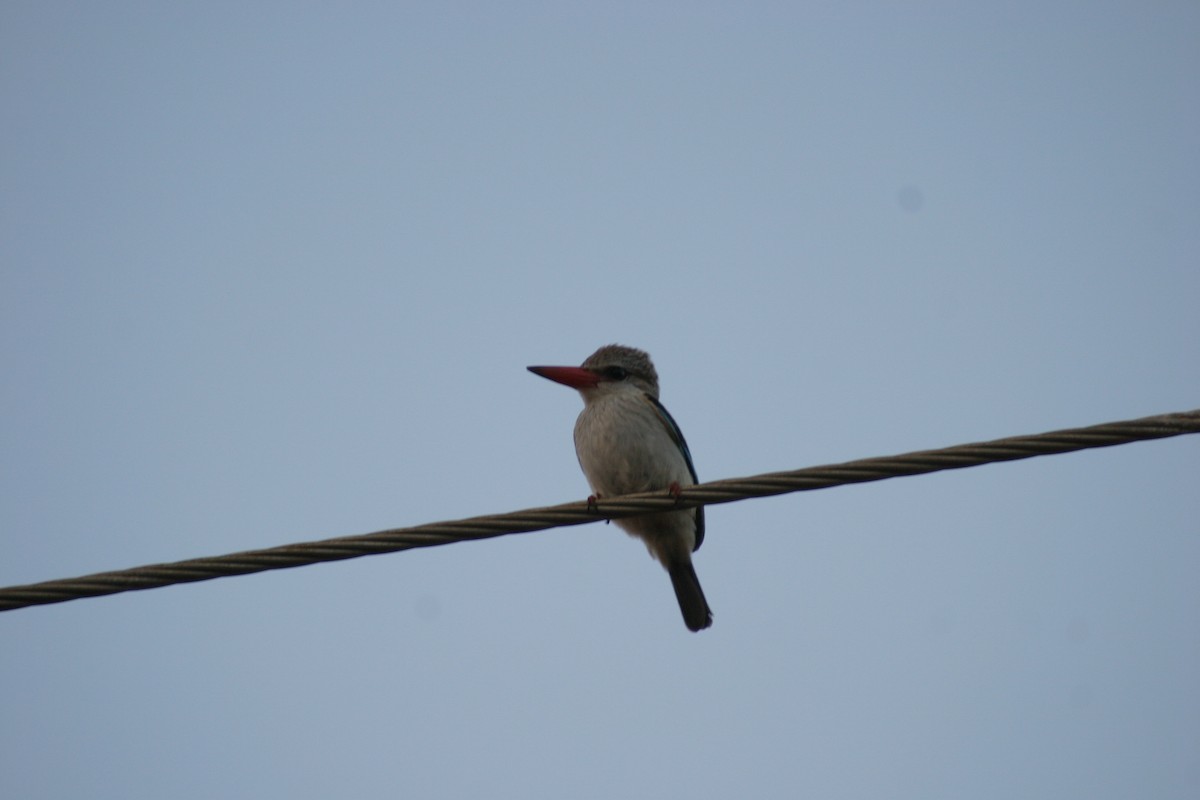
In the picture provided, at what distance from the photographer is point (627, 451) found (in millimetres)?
5609

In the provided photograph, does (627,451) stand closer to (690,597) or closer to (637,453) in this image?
(637,453)

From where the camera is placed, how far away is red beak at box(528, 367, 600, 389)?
6.18m

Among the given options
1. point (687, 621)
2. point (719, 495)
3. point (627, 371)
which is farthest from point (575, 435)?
point (719, 495)

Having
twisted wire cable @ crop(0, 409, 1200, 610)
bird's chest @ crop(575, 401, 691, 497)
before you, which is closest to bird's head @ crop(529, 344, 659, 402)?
bird's chest @ crop(575, 401, 691, 497)

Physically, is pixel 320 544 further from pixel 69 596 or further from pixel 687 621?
pixel 687 621

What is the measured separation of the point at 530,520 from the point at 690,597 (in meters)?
2.55

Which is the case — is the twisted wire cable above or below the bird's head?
below

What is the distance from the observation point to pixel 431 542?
3543mm

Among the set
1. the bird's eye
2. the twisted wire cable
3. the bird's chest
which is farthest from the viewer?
the bird's eye

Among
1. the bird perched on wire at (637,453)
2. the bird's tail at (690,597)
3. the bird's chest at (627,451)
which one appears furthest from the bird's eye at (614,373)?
the bird's tail at (690,597)

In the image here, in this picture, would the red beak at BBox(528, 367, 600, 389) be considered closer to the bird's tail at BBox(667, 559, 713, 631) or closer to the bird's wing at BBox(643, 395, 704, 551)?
the bird's wing at BBox(643, 395, 704, 551)

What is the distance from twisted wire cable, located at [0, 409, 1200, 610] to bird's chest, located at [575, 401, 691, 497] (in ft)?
6.17

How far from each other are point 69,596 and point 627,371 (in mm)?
3657

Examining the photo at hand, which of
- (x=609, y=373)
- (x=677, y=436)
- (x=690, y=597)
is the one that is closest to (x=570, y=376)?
(x=609, y=373)
